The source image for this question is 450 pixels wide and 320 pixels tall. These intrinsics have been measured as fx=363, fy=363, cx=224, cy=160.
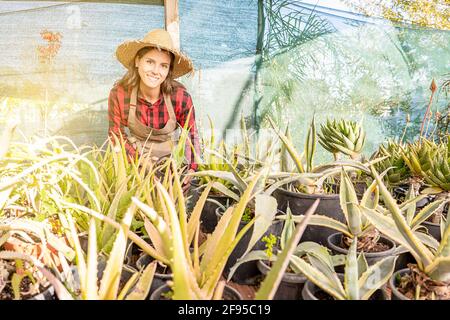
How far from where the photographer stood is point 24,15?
1.92 meters

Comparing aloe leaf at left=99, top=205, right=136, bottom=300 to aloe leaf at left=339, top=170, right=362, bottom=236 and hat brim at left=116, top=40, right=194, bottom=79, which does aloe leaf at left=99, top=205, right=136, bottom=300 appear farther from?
hat brim at left=116, top=40, right=194, bottom=79

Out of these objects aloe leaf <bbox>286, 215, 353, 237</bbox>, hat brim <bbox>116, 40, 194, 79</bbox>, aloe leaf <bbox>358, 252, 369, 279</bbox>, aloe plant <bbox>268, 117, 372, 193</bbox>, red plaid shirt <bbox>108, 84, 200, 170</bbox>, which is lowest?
aloe leaf <bbox>358, 252, 369, 279</bbox>

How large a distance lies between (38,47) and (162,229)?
2021 mm

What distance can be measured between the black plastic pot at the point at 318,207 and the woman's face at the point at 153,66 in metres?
0.96

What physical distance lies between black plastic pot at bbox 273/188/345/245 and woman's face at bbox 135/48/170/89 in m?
0.96

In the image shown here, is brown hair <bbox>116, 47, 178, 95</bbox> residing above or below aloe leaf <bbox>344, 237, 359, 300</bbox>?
above

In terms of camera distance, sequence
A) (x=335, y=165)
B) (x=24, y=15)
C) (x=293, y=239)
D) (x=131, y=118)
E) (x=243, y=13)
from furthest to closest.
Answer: (x=243, y=13) → (x=24, y=15) → (x=131, y=118) → (x=335, y=165) → (x=293, y=239)

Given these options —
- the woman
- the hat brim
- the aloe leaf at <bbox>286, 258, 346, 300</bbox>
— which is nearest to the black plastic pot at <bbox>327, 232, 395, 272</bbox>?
the aloe leaf at <bbox>286, 258, 346, 300</bbox>

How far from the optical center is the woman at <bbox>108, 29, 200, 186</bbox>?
141cm

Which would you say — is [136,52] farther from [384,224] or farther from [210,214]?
[384,224]

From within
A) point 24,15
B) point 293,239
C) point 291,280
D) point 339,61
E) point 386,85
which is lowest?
point 291,280

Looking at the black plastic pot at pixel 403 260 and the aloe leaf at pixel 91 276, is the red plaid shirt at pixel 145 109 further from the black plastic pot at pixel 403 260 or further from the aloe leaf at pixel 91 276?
the aloe leaf at pixel 91 276

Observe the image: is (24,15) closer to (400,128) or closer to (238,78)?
(238,78)
